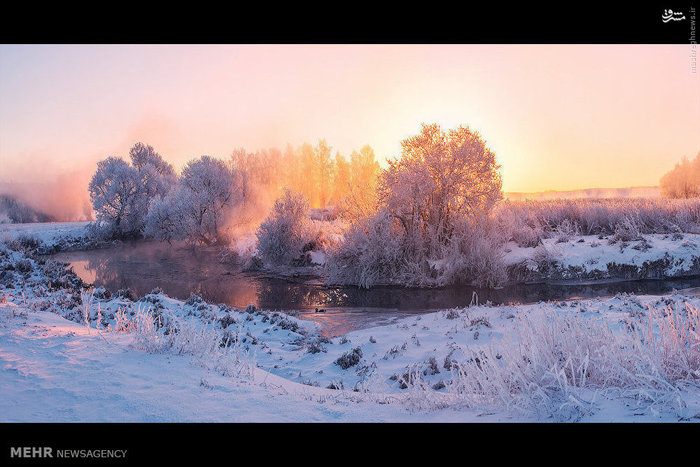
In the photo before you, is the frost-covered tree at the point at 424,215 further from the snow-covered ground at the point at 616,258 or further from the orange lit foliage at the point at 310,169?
the orange lit foliage at the point at 310,169

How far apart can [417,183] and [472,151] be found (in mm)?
2716

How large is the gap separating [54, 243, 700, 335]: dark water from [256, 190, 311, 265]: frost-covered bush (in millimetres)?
1396

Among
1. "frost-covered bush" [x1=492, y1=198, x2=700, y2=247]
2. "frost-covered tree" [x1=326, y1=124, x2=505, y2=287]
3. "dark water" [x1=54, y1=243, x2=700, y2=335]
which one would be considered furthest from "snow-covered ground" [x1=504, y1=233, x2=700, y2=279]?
"frost-covered tree" [x1=326, y1=124, x2=505, y2=287]

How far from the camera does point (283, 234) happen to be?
20859 millimetres

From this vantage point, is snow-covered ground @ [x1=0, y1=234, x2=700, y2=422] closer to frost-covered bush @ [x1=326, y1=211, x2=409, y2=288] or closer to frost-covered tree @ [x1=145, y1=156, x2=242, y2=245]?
frost-covered bush @ [x1=326, y1=211, x2=409, y2=288]

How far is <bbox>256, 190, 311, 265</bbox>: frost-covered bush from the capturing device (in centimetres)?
2088

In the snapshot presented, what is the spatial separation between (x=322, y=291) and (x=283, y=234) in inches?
213

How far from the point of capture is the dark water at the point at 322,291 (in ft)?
42.4

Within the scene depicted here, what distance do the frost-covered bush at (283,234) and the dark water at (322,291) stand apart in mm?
1396

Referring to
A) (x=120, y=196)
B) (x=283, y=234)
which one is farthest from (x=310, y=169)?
(x=283, y=234)

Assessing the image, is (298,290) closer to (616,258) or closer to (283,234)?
(283,234)
